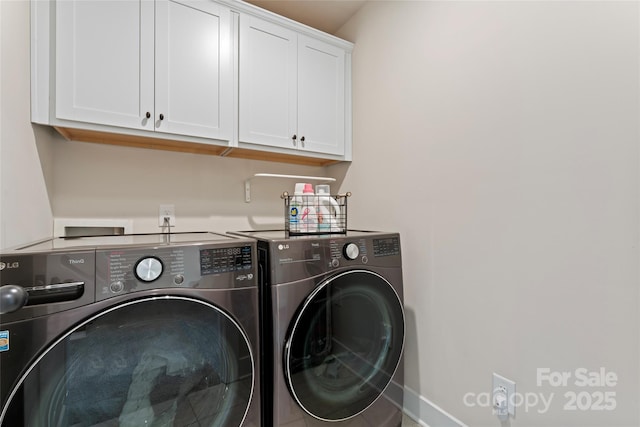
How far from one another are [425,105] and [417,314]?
1.02 meters

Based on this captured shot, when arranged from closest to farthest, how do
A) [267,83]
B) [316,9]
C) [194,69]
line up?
[194,69], [267,83], [316,9]

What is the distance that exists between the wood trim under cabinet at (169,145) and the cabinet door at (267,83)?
0.57ft

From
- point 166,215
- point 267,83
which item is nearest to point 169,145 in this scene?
point 166,215

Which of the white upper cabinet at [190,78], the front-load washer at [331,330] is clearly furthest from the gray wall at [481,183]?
the front-load washer at [331,330]

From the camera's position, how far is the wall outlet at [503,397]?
110 cm

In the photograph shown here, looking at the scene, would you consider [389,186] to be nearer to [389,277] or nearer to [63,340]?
[389,277]

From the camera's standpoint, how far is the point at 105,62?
1245 millimetres

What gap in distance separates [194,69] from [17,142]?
74 cm

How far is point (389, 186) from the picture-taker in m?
1.64

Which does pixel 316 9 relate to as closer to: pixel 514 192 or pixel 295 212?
pixel 295 212

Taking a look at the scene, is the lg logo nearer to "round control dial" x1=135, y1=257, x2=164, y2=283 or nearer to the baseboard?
"round control dial" x1=135, y1=257, x2=164, y2=283

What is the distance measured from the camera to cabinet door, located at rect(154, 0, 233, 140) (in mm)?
A: 1361

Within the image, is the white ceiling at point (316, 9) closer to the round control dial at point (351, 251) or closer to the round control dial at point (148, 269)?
the round control dial at point (351, 251)

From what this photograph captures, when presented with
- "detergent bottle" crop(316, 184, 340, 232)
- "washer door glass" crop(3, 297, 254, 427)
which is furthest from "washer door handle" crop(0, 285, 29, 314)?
"detergent bottle" crop(316, 184, 340, 232)
